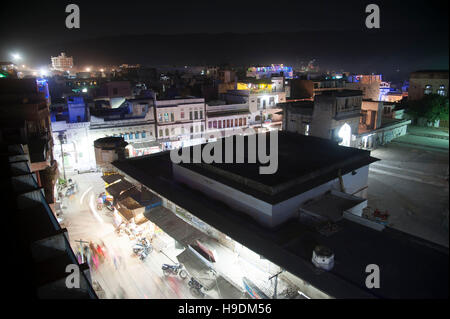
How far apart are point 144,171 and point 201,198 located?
302 inches

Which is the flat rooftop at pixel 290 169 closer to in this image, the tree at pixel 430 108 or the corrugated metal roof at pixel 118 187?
the corrugated metal roof at pixel 118 187

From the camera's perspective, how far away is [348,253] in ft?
42.2

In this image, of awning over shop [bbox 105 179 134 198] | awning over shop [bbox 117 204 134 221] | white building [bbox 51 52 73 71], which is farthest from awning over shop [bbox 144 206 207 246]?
white building [bbox 51 52 73 71]

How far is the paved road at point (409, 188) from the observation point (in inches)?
819

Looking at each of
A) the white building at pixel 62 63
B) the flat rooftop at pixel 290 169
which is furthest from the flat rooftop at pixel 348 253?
the white building at pixel 62 63

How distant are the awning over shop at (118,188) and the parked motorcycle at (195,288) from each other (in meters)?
10.0

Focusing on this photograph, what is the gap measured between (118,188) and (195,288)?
38.4 feet

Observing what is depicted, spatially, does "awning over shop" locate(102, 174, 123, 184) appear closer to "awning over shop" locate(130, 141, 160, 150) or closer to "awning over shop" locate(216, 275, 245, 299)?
"awning over shop" locate(130, 141, 160, 150)

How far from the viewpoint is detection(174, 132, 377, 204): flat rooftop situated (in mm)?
16203

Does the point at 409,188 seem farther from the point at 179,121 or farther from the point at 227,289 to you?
the point at 179,121

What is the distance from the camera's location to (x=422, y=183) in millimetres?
25453

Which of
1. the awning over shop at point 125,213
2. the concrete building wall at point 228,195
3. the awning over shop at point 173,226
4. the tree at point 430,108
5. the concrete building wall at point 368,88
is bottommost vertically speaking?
the awning over shop at point 125,213

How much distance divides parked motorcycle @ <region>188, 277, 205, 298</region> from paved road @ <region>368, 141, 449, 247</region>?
13.8m
